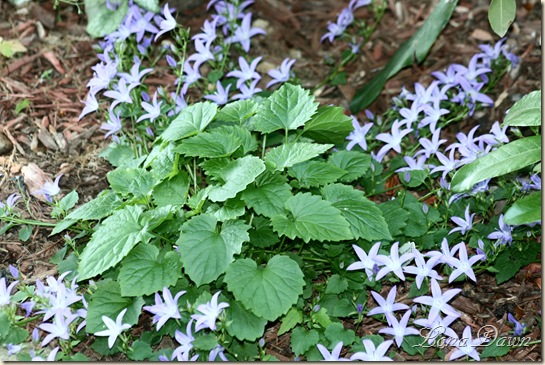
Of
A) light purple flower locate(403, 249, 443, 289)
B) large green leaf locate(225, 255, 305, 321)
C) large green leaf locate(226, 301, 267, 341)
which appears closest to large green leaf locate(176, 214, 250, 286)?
large green leaf locate(225, 255, 305, 321)

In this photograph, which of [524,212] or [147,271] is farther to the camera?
[147,271]

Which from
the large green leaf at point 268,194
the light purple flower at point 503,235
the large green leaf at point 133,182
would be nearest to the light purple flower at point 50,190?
the large green leaf at point 133,182

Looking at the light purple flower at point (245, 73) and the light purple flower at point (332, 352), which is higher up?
the light purple flower at point (245, 73)

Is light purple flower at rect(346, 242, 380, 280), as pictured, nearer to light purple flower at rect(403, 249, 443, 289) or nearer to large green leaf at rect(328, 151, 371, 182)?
light purple flower at rect(403, 249, 443, 289)

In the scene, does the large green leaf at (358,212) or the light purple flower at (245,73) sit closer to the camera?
the large green leaf at (358,212)

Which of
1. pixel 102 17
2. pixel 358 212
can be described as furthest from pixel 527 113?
pixel 102 17

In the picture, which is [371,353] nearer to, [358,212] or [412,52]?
[358,212]

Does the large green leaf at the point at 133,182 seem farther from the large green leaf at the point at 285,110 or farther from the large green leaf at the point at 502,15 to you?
the large green leaf at the point at 502,15
